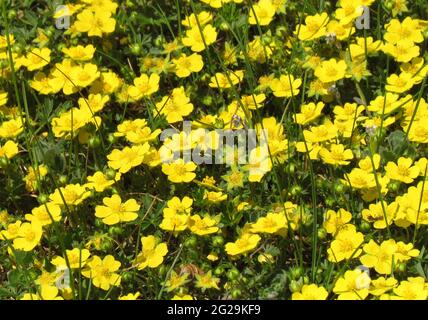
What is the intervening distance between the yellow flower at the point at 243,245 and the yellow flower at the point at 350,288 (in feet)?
1.23

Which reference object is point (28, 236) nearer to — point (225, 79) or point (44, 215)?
point (44, 215)

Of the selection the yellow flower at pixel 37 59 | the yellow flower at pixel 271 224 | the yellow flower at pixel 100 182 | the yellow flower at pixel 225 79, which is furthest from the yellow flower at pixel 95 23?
the yellow flower at pixel 271 224

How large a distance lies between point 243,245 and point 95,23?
4.89ft

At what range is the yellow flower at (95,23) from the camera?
4.41 meters

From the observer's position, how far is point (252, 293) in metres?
3.54

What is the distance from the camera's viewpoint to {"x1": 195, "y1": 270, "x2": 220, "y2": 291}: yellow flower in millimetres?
3498

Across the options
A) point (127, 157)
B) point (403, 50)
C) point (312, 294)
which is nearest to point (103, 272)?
point (127, 157)

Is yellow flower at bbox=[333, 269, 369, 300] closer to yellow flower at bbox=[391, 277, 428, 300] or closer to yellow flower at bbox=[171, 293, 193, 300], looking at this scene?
yellow flower at bbox=[391, 277, 428, 300]

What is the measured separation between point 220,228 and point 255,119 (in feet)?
2.10

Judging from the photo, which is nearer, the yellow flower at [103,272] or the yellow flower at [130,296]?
the yellow flower at [130,296]

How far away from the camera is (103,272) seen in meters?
3.49

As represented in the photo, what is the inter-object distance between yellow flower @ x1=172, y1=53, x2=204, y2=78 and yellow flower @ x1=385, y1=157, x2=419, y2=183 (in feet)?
3.45

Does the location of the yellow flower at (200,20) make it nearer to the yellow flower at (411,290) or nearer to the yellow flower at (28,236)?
the yellow flower at (28,236)

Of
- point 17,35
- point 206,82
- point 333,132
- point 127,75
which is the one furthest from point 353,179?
point 17,35
